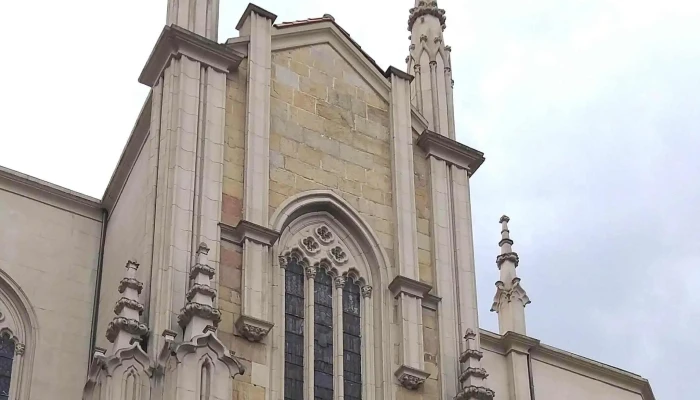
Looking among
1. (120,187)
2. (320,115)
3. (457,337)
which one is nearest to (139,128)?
(120,187)

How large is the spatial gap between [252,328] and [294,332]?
1.44 metres

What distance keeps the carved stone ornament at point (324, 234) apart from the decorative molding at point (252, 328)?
3156 mm

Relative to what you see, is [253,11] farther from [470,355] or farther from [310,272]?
[470,355]

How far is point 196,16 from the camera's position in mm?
29797

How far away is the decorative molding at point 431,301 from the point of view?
2911cm

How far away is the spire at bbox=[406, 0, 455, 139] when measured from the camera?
32.8 metres

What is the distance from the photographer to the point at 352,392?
27172 mm

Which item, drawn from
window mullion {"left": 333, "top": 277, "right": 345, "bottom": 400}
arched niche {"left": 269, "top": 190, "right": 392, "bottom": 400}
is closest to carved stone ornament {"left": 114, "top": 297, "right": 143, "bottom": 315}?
arched niche {"left": 269, "top": 190, "right": 392, "bottom": 400}

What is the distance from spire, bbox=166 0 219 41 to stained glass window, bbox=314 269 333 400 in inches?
225

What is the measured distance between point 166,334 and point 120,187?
279 inches

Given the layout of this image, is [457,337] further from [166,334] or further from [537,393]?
[166,334]

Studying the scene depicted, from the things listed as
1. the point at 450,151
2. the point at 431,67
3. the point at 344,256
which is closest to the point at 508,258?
the point at 450,151

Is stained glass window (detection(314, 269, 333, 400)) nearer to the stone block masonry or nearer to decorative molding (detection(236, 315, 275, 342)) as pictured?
decorative molding (detection(236, 315, 275, 342))

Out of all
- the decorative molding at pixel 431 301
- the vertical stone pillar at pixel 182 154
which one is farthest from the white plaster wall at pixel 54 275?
the decorative molding at pixel 431 301
